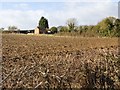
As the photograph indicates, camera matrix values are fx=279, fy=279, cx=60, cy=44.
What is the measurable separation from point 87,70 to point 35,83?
106 cm

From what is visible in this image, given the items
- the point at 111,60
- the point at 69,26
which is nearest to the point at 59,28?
the point at 69,26

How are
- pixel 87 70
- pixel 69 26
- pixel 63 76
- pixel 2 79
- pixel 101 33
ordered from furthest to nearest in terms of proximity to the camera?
pixel 69 26, pixel 101 33, pixel 87 70, pixel 63 76, pixel 2 79

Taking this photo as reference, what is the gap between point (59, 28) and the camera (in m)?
63.7

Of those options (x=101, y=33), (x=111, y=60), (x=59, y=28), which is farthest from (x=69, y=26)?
(x=111, y=60)

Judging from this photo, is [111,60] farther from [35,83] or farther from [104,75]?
[35,83]

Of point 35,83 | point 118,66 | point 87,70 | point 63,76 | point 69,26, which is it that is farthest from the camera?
point 69,26

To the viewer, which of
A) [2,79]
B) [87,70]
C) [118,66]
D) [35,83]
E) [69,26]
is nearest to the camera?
[2,79]

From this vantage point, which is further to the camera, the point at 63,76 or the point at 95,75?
the point at 95,75

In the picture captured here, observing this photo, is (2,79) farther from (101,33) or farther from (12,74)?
(101,33)

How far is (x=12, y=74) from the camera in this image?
321cm

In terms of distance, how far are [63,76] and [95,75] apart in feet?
2.23

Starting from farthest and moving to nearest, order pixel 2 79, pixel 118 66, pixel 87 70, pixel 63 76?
pixel 118 66
pixel 87 70
pixel 63 76
pixel 2 79

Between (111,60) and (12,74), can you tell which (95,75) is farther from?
(12,74)

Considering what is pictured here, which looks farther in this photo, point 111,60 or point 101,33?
point 101,33
